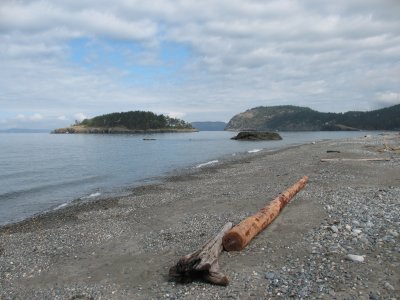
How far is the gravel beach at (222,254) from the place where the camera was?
7.81m

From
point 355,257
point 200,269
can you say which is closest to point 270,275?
point 200,269

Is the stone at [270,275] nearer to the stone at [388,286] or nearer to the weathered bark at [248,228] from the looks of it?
the weathered bark at [248,228]

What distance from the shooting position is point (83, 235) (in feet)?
44.2

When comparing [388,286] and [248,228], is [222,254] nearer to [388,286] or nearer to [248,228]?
[248,228]

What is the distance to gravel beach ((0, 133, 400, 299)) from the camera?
25.6ft

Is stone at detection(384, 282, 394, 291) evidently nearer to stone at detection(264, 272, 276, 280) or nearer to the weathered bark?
stone at detection(264, 272, 276, 280)

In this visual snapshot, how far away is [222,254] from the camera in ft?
32.1

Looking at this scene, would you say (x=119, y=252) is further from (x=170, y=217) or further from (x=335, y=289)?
(x=335, y=289)

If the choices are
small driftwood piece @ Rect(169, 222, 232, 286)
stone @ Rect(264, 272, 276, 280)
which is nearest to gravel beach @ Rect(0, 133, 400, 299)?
stone @ Rect(264, 272, 276, 280)

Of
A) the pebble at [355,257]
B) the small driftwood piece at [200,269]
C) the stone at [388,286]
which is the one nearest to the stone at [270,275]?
the small driftwood piece at [200,269]

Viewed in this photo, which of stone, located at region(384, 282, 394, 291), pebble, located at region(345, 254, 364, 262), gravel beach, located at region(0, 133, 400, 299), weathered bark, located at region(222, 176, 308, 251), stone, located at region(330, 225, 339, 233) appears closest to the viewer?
stone, located at region(384, 282, 394, 291)

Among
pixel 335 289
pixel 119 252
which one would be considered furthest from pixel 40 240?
pixel 335 289

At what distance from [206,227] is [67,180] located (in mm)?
23701

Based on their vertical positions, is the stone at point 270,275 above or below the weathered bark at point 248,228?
below
